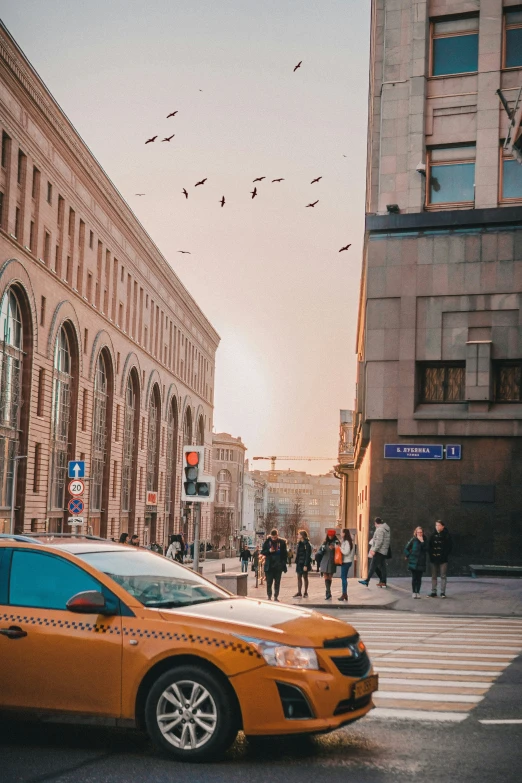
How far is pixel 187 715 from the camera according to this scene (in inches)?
255

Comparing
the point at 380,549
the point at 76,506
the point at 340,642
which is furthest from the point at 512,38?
the point at 340,642

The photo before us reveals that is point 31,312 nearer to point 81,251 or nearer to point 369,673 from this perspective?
point 81,251

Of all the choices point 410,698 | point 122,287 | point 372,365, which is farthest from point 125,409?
point 410,698

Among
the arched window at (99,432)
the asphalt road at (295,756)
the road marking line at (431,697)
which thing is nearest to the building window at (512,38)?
the road marking line at (431,697)

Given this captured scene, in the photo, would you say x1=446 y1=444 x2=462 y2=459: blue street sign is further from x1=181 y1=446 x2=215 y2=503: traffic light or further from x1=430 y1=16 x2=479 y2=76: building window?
x1=181 y1=446 x2=215 y2=503: traffic light

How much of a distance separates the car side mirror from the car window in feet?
0.81

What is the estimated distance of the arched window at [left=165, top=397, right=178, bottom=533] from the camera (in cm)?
9012

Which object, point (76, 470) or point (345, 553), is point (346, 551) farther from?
point (76, 470)

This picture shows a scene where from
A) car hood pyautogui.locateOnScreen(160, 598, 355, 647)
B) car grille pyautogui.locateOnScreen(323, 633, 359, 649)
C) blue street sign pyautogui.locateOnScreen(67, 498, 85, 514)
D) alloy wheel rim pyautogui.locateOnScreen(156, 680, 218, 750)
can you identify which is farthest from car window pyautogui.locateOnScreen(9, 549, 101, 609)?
blue street sign pyautogui.locateOnScreen(67, 498, 85, 514)

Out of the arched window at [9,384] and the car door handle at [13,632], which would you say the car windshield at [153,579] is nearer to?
the car door handle at [13,632]

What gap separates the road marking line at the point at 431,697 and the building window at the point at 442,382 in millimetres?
19978

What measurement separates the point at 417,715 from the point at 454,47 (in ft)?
86.0

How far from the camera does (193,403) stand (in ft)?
329

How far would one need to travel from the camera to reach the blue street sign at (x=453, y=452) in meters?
28.0
